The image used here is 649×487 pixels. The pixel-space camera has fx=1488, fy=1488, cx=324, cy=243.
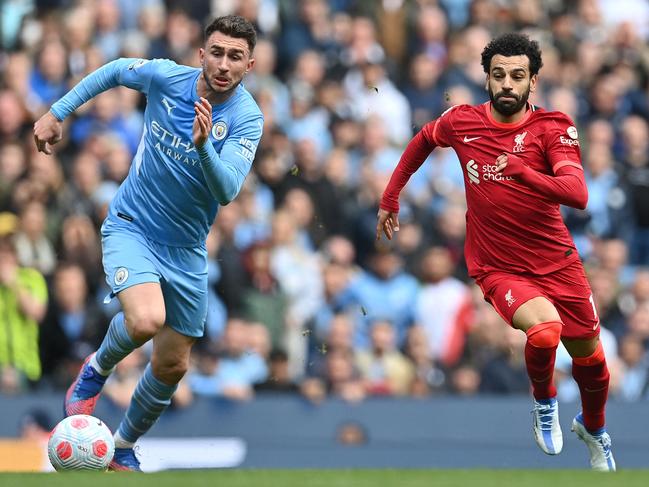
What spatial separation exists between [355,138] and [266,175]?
1.10m

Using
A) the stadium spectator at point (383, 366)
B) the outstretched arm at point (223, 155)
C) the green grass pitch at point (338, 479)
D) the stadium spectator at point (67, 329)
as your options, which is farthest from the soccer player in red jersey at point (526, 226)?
the stadium spectator at point (67, 329)

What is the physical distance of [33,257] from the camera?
42.5 feet

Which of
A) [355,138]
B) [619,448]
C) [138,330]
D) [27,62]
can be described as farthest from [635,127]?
[138,330]

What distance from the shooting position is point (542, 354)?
9.26 m

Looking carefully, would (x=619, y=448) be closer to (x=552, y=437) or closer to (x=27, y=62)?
(x=552, y=437)

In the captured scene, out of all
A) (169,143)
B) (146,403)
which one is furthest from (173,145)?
(146,403)

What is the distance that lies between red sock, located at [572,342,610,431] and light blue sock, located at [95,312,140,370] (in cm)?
292

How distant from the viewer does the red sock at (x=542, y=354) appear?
361 inches

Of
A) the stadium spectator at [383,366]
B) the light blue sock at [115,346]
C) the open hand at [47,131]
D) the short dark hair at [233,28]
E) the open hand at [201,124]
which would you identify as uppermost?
the short dark hair at [233,28]

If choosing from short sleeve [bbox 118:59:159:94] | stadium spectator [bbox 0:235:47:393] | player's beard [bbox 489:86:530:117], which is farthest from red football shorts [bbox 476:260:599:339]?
stadium spectator [bbox 0:235:47:393]

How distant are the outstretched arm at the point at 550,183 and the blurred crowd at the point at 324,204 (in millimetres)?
4415

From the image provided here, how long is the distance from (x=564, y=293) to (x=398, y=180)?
134 cm

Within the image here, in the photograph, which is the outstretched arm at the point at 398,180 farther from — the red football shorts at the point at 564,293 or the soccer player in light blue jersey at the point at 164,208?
the soccer player in light blue jersey at the point at 164,208

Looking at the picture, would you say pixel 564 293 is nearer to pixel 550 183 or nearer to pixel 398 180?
pixel 550 183
